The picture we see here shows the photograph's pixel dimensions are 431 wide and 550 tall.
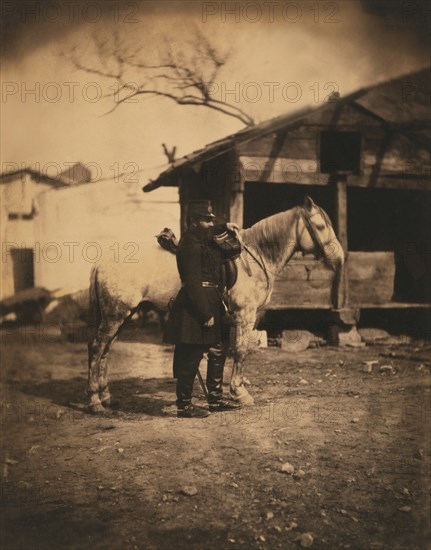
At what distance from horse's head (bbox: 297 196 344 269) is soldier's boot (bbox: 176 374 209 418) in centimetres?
108

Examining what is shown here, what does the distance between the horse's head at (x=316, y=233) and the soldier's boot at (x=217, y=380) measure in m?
0.85

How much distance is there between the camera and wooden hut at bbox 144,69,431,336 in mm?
2838

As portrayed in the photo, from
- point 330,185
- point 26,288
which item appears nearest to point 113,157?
point 26,288

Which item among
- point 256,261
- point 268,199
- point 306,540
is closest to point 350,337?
point 256,261

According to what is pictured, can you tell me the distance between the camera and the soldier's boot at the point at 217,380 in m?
2.65

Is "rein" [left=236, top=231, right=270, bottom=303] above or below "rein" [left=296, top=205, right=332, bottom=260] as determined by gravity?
below

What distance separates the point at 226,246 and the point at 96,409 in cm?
113

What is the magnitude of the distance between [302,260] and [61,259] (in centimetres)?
148

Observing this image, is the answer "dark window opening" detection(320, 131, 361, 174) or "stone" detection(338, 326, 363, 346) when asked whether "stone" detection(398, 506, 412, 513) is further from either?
"dark window opening" detection(320, 131, 361, 174)

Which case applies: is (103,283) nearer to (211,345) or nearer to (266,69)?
(211,345)

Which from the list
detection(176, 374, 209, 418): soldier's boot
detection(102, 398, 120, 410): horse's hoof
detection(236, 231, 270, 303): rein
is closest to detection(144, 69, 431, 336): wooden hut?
detection(236, 231, 270, 303): rein

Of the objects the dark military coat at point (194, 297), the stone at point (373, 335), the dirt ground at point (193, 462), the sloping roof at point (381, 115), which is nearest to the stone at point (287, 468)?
the dirt ground at point (193, 462)

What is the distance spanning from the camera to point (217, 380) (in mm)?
2678

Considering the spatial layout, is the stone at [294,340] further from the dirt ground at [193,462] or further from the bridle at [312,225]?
the bridle at [312,225]
